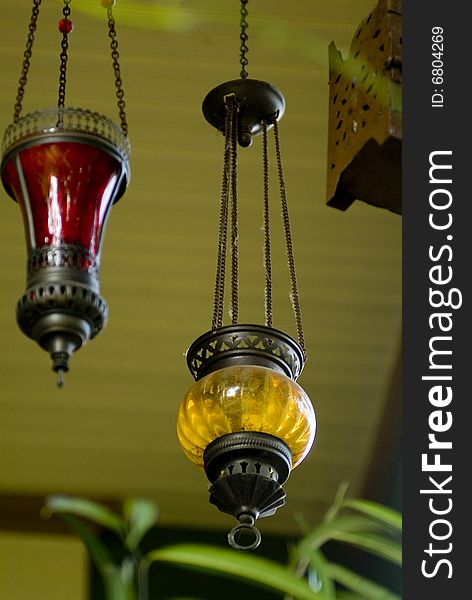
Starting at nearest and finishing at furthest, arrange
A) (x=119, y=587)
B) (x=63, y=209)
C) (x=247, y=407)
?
(x=119, y=587), (x=247, y=407), (x=63, y=209)

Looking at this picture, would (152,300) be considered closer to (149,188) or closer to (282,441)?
(149,188)

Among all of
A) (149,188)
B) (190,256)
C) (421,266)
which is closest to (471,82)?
(421,266)

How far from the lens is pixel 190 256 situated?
4.87m

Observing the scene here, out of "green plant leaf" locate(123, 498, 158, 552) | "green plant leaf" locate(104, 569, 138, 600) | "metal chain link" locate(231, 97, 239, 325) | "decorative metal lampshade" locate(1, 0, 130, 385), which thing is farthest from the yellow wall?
"green plant leaf" locate(104, 569, 138, 600)

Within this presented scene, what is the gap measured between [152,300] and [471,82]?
3409 millimetres

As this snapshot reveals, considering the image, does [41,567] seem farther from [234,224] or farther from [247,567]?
[247,567]

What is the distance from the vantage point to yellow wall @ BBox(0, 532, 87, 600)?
19.7 ft

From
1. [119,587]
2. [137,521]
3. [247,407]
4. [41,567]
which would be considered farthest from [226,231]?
[41,567]

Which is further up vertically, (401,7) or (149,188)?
(149,188)

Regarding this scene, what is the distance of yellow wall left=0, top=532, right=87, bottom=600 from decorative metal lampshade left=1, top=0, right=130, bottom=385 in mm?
3992

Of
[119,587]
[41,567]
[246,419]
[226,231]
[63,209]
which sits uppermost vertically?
[41,567]

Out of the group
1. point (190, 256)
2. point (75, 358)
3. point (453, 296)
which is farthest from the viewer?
point (75, 358)

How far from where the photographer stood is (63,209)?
2.22 m

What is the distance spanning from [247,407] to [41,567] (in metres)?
4.29
